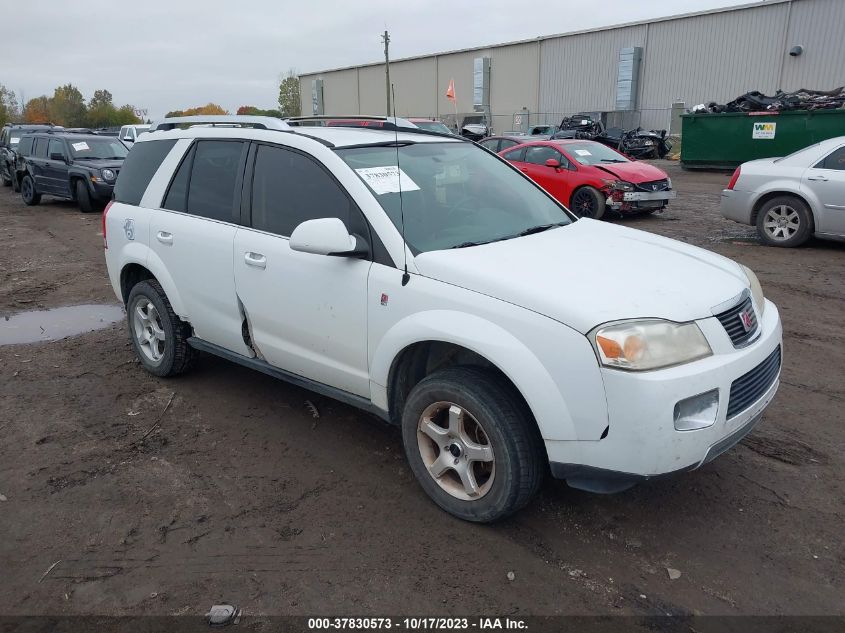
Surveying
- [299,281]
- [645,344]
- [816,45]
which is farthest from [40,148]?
[816,45]

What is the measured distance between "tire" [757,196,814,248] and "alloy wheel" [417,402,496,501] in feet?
26.6

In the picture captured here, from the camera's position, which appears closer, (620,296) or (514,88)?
(620,296)

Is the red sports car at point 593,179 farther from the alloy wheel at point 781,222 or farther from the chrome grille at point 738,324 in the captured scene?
the chrome grille at point 738,324

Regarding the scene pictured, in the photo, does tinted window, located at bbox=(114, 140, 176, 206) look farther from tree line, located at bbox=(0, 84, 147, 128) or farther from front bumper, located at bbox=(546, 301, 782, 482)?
tree line, located at bbox=(0, 84, 147, 128)

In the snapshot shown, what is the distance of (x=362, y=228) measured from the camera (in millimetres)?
3574

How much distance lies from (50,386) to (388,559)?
11.3 ft

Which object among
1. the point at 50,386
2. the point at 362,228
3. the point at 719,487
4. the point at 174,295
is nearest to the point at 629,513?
the point at 719,487

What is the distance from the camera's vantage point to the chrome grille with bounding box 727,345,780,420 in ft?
9.77

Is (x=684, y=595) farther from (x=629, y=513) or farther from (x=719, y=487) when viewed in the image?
(x=719, y=487)

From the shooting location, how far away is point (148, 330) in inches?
207

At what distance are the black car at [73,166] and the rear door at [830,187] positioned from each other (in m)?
13.6

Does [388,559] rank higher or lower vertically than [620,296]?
lower

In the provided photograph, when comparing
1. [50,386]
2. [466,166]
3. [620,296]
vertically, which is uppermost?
[466,166]

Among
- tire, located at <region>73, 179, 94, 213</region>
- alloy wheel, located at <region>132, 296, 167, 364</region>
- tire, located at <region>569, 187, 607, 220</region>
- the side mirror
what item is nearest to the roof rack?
the side mirror
